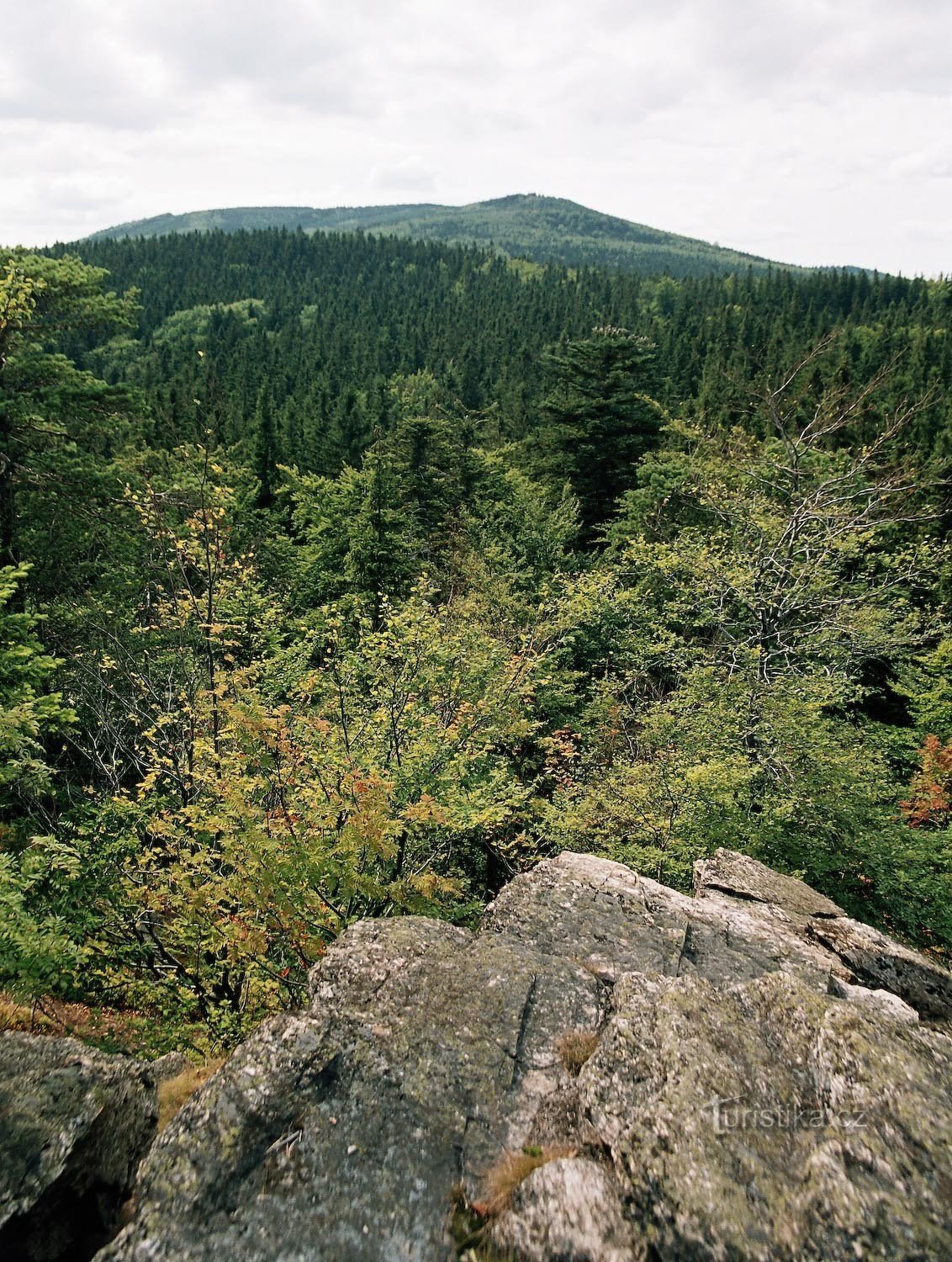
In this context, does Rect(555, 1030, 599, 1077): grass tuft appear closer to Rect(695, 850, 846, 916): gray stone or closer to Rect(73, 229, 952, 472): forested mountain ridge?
Rect(695, 850, 846, 916): gray stone

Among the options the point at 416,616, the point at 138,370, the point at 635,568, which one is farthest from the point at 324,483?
the point at 138,370

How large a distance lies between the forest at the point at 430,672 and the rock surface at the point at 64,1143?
1437 millimetres

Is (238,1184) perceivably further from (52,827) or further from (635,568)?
(635,568)

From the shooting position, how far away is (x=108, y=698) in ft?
49.9

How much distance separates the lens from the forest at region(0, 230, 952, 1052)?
25.6 ft

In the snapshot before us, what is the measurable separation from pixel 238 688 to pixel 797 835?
888 cm

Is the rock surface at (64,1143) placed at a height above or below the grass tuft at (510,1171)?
below

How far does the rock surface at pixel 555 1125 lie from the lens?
305 centimetres

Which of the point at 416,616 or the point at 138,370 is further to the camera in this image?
the point at 138,370

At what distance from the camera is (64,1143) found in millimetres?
3857

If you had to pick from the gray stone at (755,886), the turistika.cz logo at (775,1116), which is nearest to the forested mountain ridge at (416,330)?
the gray stone at (755,886)

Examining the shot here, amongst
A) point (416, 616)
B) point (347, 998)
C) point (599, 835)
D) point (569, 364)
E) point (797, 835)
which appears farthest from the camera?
point (569, 364)

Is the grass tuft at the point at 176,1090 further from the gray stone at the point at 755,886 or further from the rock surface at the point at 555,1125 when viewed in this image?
the gray stone at the point at 755,886

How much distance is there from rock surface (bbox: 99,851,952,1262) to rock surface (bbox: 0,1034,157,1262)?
0.63 m
